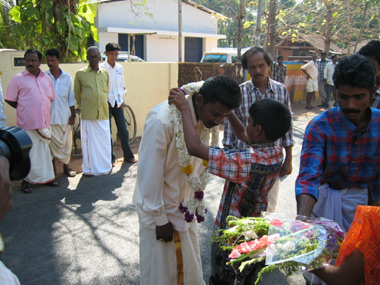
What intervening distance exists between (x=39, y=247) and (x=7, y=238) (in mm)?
486

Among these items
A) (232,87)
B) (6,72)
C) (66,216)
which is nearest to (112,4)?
(6,72)

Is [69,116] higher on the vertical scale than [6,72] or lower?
lower

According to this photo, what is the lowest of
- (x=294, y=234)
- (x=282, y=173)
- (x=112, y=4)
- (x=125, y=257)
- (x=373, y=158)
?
(x=125, y=257)

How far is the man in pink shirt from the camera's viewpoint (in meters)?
5.70

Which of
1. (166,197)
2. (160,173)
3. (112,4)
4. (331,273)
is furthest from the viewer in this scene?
(112,4)

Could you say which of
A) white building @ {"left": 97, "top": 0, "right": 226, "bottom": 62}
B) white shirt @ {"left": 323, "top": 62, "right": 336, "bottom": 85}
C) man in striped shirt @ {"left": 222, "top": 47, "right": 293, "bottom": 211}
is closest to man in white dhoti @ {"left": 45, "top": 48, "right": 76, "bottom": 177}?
man in striped shirt @ {"left": 222, "top": 47, "right": 293, "bottom": 211}

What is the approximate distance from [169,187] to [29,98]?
3.93 meters

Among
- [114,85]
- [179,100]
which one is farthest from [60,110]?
[179,100]

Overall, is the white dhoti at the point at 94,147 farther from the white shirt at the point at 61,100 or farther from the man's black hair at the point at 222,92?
the man's black hair at the point at 222,92

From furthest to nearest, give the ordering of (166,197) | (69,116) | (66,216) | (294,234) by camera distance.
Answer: (69,116) < (66,216) < (166,197) < (294,234)

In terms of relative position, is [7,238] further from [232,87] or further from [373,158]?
[373,158]

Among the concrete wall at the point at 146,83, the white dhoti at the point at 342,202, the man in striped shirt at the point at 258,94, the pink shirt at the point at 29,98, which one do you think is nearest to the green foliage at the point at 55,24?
the concrete wall at the point at 146,83

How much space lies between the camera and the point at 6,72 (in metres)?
6.73

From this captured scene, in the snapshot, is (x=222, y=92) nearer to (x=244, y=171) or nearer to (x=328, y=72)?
(x=244, y=171)
